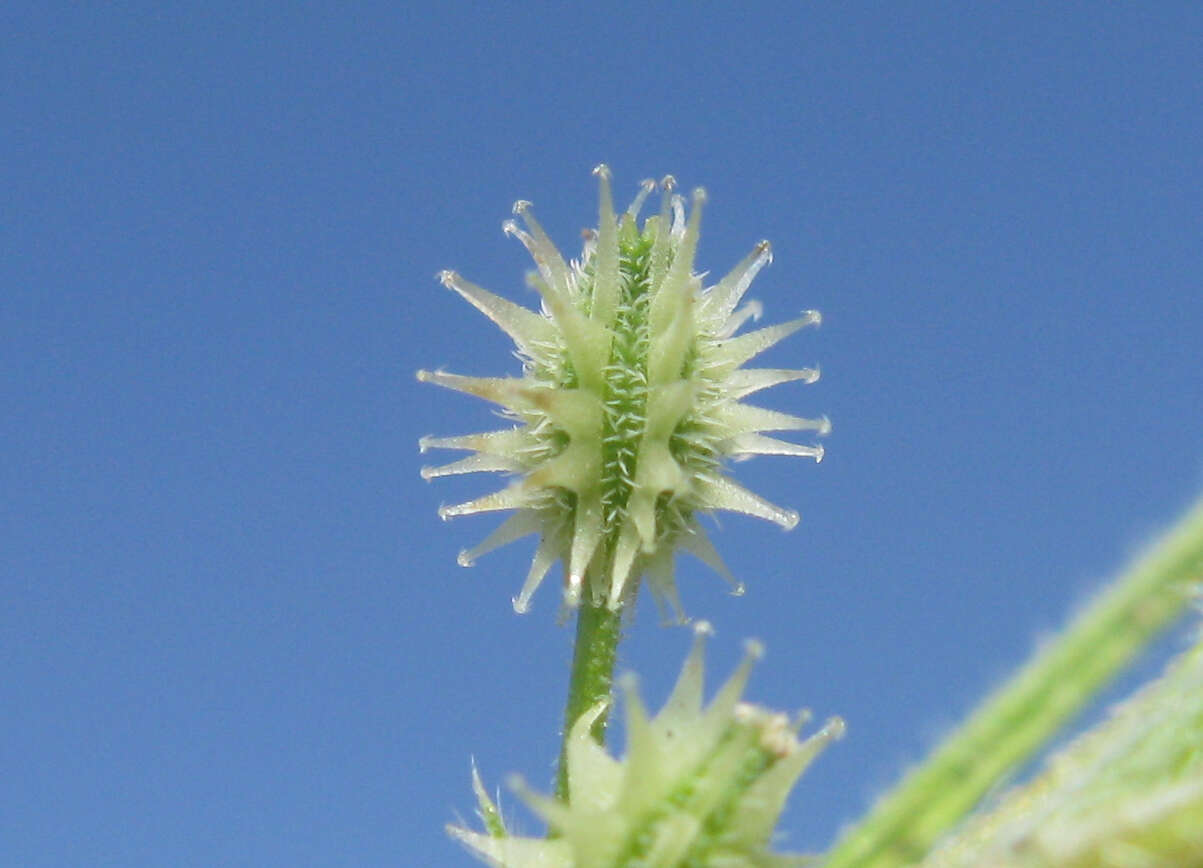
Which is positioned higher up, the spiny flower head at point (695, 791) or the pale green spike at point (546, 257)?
the pale green spike at point (546, 257)

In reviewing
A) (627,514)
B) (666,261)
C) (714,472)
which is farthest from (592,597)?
(666,261)

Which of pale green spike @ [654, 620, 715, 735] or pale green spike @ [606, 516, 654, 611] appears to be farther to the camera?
pale green spike @ [606, 516, 654, 611]

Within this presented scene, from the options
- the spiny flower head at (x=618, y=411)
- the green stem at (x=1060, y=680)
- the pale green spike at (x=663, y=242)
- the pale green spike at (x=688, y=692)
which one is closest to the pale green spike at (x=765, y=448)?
the spiny flower head at (x=618, y=411)

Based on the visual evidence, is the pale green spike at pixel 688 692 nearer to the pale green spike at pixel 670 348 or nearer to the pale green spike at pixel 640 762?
the pale green spike at pixel 640 762

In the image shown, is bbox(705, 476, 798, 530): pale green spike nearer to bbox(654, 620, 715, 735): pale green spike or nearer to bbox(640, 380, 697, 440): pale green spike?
bbox(640, 380, 697, 440): pale green spike

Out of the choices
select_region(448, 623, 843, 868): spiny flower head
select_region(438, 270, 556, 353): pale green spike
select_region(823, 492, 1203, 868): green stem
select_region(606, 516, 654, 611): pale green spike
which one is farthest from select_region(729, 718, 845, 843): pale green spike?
select_region(438, 270, 556, 353): pale green spike

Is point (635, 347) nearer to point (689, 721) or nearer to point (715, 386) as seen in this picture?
point (715, 386)

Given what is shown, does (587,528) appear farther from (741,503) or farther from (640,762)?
(640,762)
